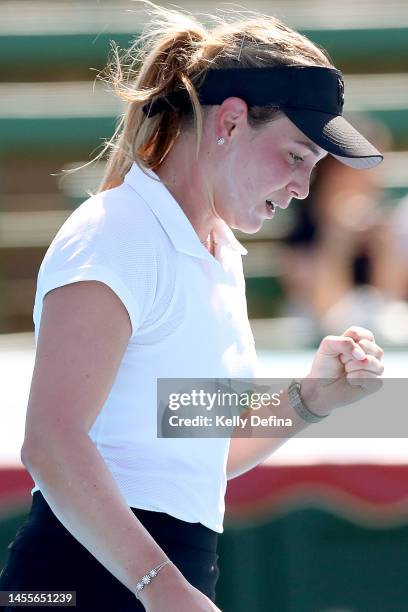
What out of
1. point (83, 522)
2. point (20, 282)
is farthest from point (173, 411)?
point (20, 282)

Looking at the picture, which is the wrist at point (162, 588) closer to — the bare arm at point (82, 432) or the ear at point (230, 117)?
the bare arm at point (82, 432)

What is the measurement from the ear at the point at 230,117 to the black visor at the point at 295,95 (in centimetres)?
1

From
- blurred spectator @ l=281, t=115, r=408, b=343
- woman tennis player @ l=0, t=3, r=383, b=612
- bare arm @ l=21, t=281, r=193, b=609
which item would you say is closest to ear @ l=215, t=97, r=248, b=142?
woman tennis player @ l=0, t=3, r=383, b=612

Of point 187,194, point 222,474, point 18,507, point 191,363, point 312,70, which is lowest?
point 18,507

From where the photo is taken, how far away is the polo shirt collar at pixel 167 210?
1.30m

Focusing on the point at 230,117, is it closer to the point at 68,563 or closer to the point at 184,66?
the point at 184,66

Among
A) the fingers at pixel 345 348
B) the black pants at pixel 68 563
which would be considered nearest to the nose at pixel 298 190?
the fingers at pixel 345 348

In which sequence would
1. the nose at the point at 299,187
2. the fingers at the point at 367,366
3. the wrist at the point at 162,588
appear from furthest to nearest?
the fingers at the point at 367,366, the nose at the point at 299,187, the wrist at the point at 162,588

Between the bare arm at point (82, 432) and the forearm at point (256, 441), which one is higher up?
the bare arm at point (82, 432)

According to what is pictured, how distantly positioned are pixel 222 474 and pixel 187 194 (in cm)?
36

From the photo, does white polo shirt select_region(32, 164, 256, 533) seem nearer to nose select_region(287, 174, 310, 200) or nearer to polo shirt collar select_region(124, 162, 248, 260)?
polo shirt collar select_region(124, 162, 248, 260)

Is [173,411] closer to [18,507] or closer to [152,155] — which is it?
[152,155]

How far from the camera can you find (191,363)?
1.31m

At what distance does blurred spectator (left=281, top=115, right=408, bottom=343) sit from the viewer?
11.6 feet
